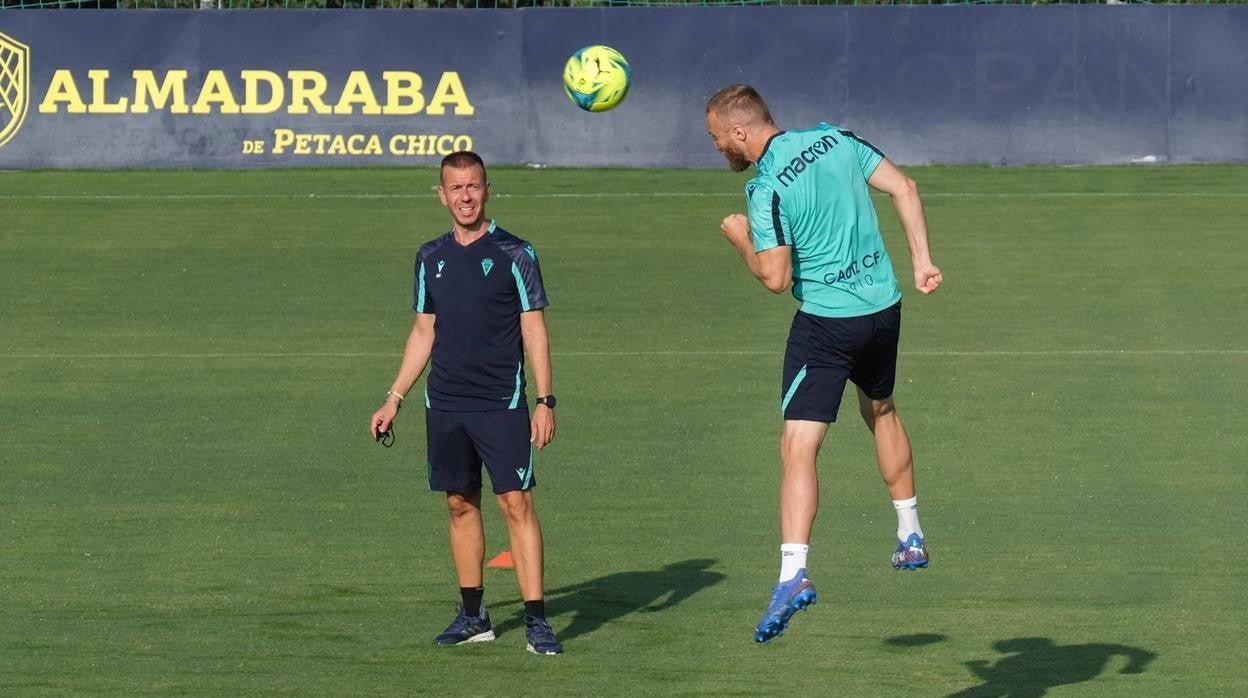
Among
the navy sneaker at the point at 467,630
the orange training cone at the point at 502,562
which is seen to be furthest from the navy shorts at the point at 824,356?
the orange training cone at the point at 502,562

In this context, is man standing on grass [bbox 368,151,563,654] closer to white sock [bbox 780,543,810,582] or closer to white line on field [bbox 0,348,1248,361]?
white sock [bbox 780,543,810,582]

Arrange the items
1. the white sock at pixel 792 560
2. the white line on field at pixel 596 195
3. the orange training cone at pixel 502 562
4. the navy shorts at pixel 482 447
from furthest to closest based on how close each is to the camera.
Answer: the white line on field at pixel 596 195 → the orange training cone at pixel 502 562 → the navy shorts at pixel 482 447 → the white sock at pixel 792 560

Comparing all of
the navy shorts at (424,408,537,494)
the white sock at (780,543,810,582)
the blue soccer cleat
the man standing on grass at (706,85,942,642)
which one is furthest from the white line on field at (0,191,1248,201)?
the white sock at (780,543,810,582)

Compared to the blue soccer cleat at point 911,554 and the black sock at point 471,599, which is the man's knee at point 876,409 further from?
the black sock at point 471,599

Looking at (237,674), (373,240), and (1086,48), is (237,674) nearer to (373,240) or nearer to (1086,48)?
(373,240)

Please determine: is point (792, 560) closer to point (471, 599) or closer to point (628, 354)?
point (471, 599)

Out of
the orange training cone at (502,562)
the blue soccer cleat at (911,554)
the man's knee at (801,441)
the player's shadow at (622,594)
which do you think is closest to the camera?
the man's knee at (801,441)

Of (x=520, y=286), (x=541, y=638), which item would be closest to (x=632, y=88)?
(x=520, y=286)

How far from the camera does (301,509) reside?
38.1 feet

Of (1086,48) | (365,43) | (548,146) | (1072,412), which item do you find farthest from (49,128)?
(1072,412)

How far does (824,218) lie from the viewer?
8.33m

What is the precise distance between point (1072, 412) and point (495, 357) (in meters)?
6.32

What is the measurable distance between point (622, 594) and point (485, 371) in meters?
1.54

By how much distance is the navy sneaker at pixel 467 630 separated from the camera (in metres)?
9.13
